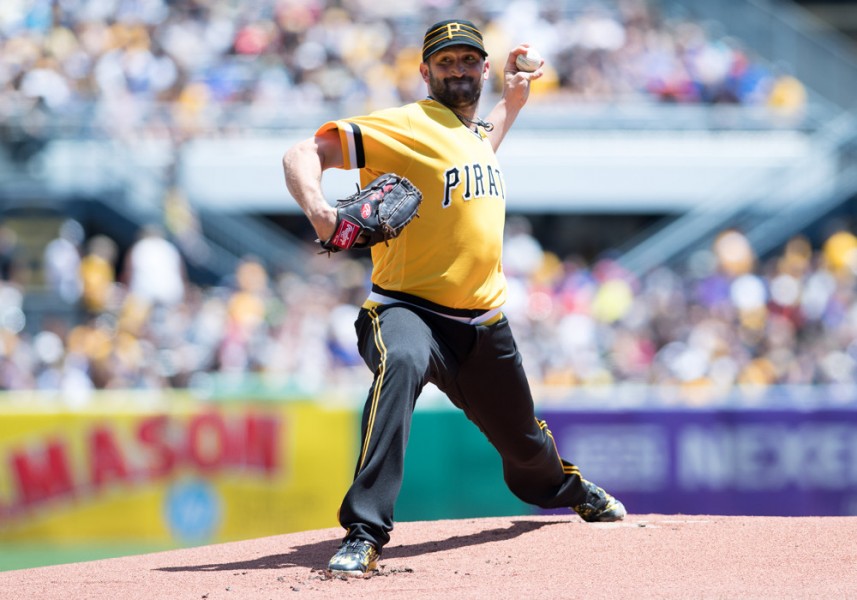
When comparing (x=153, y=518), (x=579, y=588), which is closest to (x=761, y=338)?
(x=153, y=518)

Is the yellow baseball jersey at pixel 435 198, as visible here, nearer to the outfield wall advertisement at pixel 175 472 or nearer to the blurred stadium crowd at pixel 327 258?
the outfield wall advertisement at pixel 175 472

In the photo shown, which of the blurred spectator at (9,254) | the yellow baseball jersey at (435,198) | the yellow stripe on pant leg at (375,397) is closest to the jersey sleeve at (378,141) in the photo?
the yellow baseball jersey at (435,198)

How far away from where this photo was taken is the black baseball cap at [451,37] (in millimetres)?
5156

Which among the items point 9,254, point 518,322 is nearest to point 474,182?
point 518,322

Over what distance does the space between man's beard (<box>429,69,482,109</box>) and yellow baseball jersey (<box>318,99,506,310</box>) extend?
0.20 ft

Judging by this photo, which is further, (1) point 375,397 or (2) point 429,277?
(2) point 429,277

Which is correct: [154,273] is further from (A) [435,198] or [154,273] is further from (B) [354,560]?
(B) [354,560]

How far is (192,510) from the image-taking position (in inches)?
388

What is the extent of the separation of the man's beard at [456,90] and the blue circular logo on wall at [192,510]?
5329mm

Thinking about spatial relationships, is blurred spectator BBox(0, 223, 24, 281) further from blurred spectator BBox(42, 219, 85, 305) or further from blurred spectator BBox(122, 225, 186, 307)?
blurred spectator BBox(122, 225, 186, 307)

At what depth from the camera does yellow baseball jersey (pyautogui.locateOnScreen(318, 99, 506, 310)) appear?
505cm

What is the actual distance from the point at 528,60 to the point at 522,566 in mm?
2300

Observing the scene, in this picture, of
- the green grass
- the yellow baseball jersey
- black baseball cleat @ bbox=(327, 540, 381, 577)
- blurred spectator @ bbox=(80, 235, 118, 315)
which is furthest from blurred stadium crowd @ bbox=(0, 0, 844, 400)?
black baseball cleat @ bbox=(327, 540, 381, 577)

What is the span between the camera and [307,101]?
16.3 meters
